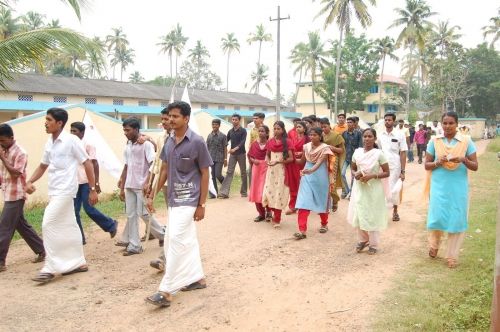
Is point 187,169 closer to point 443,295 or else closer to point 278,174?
point 443,295

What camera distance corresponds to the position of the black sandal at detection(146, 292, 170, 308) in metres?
3.85

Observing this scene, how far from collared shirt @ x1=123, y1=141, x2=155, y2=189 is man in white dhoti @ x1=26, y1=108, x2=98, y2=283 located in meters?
0.73

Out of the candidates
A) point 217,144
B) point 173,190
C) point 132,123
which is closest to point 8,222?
point 132,123

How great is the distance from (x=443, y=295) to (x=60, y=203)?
377 cm

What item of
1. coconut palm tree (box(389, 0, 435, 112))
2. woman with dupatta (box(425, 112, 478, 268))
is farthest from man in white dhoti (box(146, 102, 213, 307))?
coconut palm tree (box(389, 0, 435, 112))

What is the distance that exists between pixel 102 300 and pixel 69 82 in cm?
3155

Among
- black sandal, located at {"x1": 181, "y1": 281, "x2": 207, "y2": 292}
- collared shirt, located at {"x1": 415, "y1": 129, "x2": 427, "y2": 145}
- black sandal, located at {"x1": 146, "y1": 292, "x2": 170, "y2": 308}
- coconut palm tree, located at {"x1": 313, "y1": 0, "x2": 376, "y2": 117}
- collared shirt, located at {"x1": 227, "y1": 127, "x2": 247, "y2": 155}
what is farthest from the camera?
coconut palm tree, located at {"x1": 313, "y1": 0, "x2": 376, "y2": 117}

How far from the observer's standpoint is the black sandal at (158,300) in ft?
12.6

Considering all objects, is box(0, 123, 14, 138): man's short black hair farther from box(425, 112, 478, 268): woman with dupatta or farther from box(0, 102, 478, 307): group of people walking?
box(425, 112, 478, 268): woman with dupatta

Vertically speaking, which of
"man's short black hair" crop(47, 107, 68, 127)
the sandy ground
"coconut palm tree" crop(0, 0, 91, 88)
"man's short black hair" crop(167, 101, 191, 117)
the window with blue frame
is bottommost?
the sandy ground

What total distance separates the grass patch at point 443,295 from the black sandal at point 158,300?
1738mm

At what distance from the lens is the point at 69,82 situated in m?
32.6

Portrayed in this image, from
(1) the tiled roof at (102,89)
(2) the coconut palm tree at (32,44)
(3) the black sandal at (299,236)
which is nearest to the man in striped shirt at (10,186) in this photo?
(2) the coconut palm tree at (32,44)

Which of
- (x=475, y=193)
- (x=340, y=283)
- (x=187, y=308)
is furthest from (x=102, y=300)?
(x=475, y=193)
